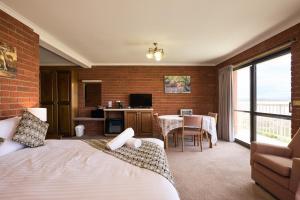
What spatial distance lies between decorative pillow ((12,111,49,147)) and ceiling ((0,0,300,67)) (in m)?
1.46

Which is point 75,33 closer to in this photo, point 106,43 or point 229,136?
point 106,43

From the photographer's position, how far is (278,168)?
2.11 m

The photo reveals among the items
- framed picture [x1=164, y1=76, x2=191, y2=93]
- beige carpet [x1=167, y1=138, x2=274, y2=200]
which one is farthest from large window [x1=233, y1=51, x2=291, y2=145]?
framed picture [x1=164, y1=76, x2=191, y2=93]

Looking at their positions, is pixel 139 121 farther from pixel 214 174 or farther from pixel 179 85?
pixel 214 174

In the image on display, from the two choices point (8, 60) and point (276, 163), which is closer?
point (276, 163)

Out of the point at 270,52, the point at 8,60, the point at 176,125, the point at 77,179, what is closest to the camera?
the point at 77,179

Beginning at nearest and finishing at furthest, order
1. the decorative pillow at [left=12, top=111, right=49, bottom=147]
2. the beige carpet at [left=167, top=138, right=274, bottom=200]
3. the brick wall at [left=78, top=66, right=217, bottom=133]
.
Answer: the decorative pillow at [left=12, top=111, right=49, bottom=147] → the beige carpet at [left=167, top=138, right=274, bottom=200] → the brick wall at [left=78, top=66, right=217, bottom=133]

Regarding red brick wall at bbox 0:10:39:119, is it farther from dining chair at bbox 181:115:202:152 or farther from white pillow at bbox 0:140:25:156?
dining chair at bbox 181:115:202:152

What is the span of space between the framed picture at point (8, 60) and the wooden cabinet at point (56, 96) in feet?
10.6

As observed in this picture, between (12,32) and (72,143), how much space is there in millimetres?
1721

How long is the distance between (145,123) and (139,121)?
19 cm

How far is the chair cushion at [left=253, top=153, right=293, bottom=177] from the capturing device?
6.69 ft

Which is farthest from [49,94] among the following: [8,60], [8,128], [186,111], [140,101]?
[186,111]

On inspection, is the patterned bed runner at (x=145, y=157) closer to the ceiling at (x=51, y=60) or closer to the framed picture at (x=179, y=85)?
the ceiling at (x=51, y=60)
